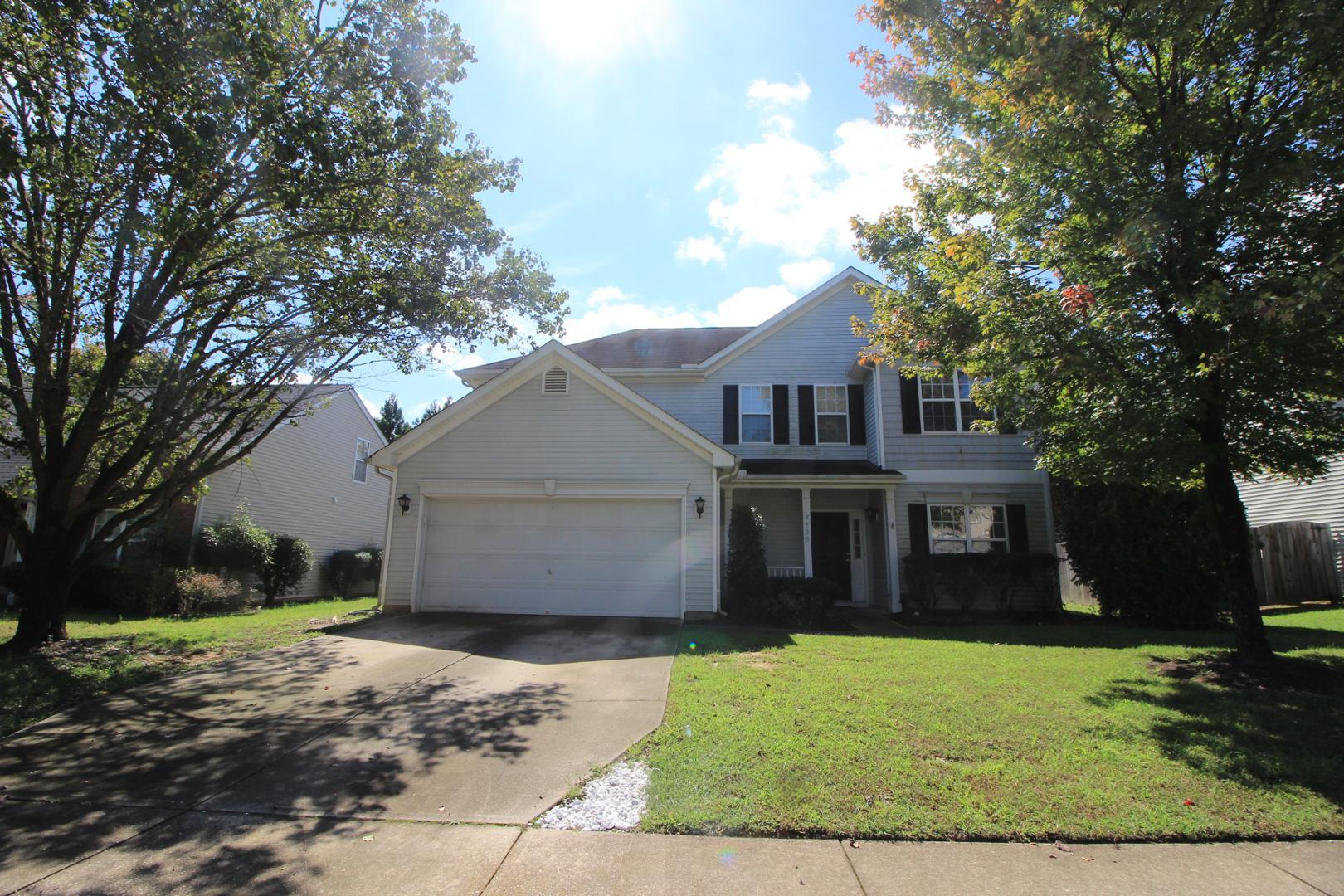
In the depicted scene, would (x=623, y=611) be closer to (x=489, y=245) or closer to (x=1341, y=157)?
(x=489, y=245)

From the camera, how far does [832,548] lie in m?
15.5

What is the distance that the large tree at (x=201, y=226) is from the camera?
7.16m

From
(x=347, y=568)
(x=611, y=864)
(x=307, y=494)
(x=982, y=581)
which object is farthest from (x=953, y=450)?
(x=307, y=494)

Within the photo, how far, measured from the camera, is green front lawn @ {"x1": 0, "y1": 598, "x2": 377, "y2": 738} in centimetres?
640

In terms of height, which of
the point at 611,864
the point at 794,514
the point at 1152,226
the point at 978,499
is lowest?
the point at 611,864

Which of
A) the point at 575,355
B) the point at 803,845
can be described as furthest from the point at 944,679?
the point at 575,355

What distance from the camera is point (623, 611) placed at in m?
12.0

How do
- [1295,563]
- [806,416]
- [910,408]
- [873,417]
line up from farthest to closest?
[806,416] → [873,417] → [910,408] → [1295,563]

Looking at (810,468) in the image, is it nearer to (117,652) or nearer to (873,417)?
(873,417)

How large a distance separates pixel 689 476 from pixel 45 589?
966 centimetres

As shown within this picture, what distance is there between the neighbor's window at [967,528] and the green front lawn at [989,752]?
6653mm

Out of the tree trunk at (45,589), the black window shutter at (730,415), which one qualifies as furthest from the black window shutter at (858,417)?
the tree trunk at (45,589)

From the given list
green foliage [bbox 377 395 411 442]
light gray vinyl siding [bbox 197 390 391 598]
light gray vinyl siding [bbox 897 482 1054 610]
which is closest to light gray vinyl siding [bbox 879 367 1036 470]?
light gray vinyl siding [bbox 897 482 1054 610]

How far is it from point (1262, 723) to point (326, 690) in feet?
28.6
